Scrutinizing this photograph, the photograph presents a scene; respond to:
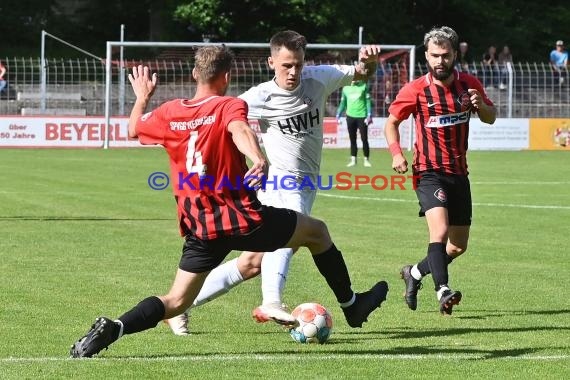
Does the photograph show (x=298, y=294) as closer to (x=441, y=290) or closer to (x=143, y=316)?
(x=441, y=290)

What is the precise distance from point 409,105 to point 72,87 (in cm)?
2550

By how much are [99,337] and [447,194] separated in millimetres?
3266

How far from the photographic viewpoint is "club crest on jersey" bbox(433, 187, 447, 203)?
8.85 metres

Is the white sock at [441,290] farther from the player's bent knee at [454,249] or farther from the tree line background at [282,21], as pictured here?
the tree line background at [282,21]

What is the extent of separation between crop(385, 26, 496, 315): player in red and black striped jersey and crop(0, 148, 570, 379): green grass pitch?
1.90 feet

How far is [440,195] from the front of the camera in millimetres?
8867

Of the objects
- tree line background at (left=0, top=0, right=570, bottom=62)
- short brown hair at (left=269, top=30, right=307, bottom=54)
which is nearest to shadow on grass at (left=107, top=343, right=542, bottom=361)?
short brown hair at (left=269, top=30, right=307, bottom=54)

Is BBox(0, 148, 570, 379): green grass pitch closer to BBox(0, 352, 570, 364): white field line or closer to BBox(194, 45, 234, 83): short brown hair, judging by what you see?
BBox(0, 352, 570, 364): white field line

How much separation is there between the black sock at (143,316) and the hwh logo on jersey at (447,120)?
297cm

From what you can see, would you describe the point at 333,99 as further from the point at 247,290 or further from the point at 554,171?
the point at 247,290

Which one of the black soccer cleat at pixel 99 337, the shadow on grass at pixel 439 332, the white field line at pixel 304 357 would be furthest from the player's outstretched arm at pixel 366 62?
the black soccer cleat at pixel 99 337

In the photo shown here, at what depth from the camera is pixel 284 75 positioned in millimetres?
8117

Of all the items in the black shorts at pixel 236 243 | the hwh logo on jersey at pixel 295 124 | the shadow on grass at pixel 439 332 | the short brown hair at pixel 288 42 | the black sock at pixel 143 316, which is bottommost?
the shadow on grass at pixel 439 332

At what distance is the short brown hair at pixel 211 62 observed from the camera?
262 inches
